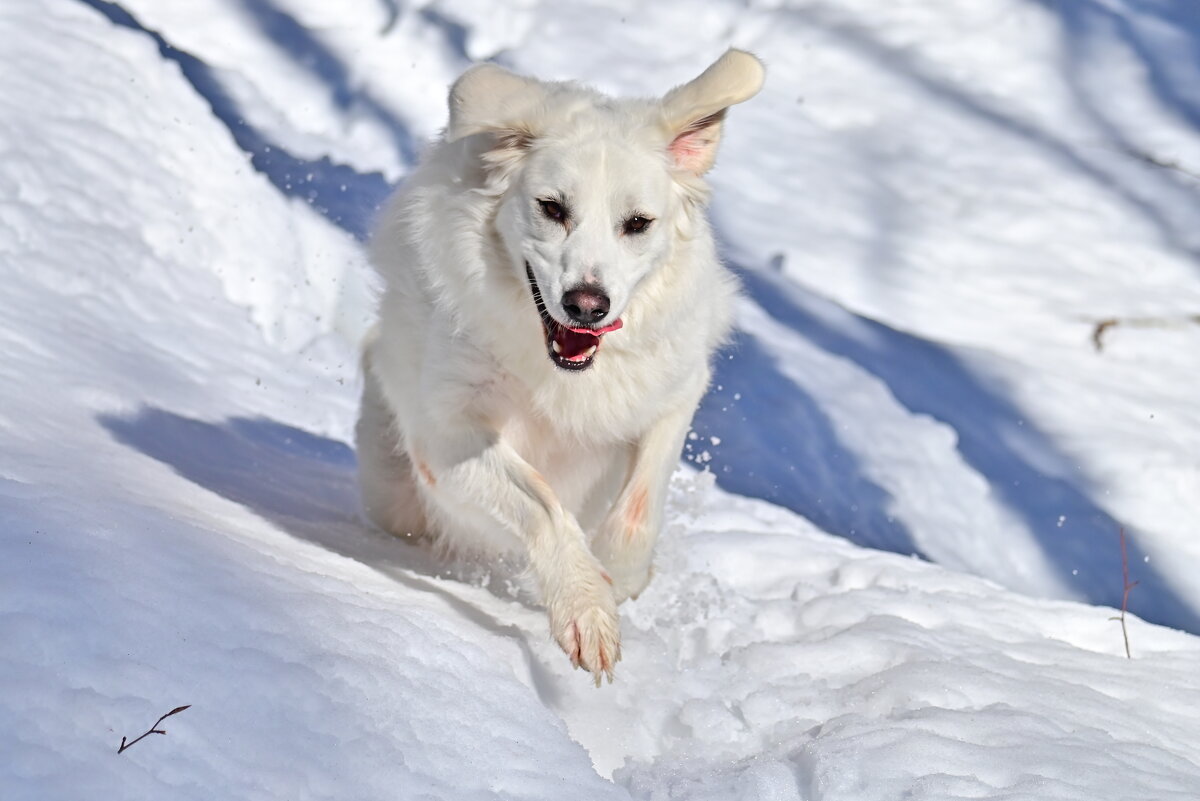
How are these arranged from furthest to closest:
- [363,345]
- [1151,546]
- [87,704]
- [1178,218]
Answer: [1178,218], [1151,546], [363,345], [87,704]

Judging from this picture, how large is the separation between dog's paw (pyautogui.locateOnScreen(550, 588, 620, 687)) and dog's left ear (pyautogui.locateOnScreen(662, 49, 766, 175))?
1.19 meters

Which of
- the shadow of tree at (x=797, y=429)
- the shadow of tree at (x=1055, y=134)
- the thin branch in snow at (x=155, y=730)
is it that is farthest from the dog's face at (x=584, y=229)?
the shadow of tree at (x=1055, y=134)

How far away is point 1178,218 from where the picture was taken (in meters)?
Answer: 7.94

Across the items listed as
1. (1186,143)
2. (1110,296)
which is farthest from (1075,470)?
(1186,143)

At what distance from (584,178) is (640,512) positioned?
101cm

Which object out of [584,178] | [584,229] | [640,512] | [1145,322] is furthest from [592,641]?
[1145,322]

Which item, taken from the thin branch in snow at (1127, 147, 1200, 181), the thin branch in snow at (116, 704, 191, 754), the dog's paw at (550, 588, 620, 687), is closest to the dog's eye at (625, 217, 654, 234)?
the dog's paw at (550, 588, 620, 687)

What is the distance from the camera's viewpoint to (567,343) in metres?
3.17

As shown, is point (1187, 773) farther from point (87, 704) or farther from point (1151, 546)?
point (1151, 546)

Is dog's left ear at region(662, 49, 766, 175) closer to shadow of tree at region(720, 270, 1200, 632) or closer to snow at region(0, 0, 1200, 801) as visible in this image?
snow at region(0, 0, 1200, 801)

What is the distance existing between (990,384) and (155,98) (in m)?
5.09

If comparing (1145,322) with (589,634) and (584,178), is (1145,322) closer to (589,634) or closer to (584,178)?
(584,178)

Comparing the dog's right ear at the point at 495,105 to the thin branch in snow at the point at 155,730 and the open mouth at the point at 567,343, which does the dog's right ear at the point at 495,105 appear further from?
the thin branch in snow at the point at 155,730

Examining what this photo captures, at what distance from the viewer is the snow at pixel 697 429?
2.33 meters
